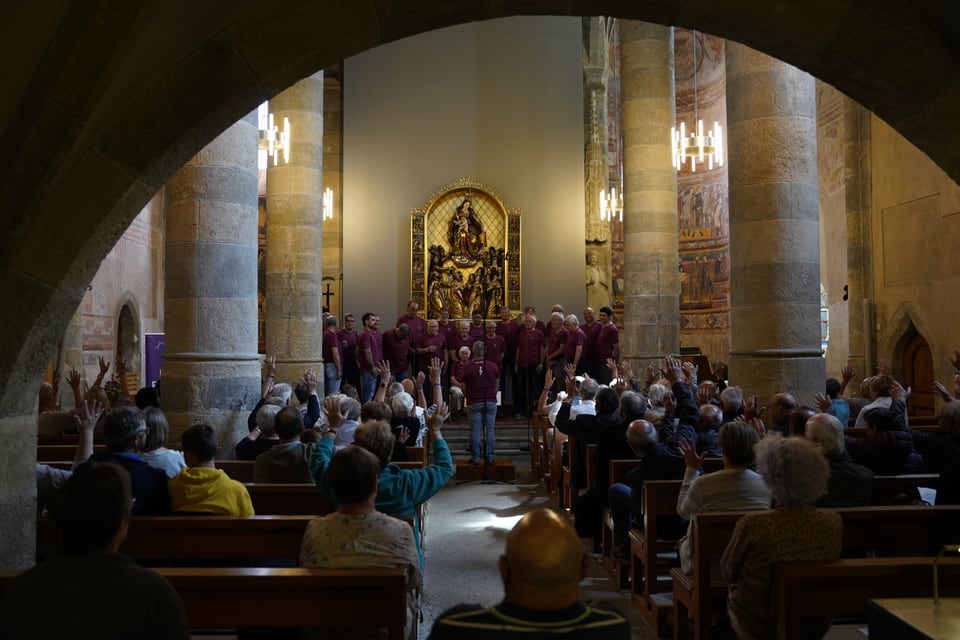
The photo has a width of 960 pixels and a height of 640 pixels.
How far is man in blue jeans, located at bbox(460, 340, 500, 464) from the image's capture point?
33.2 ft

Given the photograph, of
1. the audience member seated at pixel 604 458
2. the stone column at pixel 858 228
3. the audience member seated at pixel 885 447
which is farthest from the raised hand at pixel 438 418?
the stone column at pixel 858 228

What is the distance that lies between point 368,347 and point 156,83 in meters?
8.86

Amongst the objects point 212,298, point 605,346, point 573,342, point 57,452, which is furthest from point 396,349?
point 57,452

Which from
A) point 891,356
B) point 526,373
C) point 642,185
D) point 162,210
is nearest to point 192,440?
point 526,373

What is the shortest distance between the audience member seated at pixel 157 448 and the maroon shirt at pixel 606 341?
28.3ft

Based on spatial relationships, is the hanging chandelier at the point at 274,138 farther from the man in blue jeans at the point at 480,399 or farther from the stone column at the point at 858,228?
the stone column at the point at 858,228

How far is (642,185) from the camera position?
13.0 m

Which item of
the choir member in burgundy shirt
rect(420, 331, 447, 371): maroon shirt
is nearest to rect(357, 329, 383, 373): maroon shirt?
rect(420, 331, 447, 371): maroon shirt

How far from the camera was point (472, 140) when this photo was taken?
17719mm

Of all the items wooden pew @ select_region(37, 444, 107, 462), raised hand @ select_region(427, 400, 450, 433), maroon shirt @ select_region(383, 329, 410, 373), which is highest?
maroon shirt @ select_region(383, 329, 410, 373)

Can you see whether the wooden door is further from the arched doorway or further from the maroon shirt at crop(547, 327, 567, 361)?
the maroon shirt at crop(547, 327, 567, 361)

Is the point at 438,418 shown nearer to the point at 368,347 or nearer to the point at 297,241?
the point at 368,347

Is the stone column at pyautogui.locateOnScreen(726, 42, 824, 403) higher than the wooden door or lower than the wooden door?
higher

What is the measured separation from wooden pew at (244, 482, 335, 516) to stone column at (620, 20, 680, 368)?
9201 mm
